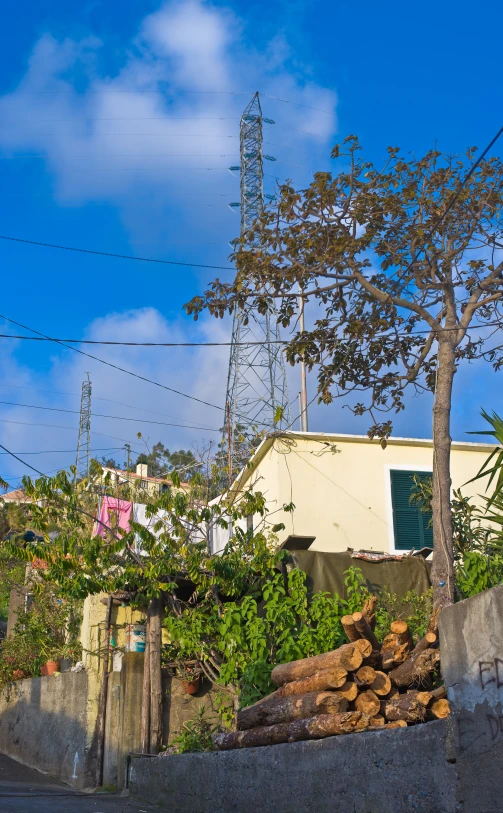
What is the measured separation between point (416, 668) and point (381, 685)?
384 millimetres

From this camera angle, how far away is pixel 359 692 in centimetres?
748

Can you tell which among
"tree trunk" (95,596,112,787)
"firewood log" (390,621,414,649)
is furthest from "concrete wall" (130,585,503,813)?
"tree trunk" (95,596,112,787)

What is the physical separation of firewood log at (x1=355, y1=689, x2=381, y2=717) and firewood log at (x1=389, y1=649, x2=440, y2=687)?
1.06 feet

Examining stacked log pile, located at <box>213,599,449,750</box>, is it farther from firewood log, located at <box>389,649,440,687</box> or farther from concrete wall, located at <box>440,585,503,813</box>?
concrete wall, located at <box>440,585,503,813</box>

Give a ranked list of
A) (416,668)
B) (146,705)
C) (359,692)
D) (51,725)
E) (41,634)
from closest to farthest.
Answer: (416,668) → (359,692) → (146,705) → (51,725) → (41,634)

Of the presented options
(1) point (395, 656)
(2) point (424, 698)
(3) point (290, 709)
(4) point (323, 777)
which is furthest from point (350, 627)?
(4) point (323, 777)

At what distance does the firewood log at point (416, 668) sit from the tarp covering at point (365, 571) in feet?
12.6

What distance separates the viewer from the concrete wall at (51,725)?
11.8m

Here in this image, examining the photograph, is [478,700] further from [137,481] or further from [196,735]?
[137,481]

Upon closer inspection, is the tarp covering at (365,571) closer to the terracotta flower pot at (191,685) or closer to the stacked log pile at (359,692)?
the terracotta flower pot at (191,685)

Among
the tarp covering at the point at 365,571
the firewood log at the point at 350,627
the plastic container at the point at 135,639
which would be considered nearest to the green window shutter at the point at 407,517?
the tarp covering at the point at 365,571

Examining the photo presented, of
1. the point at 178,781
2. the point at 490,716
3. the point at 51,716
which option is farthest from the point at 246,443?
the point at 490,716

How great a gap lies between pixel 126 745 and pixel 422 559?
5.20m

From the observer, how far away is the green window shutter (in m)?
14.3
